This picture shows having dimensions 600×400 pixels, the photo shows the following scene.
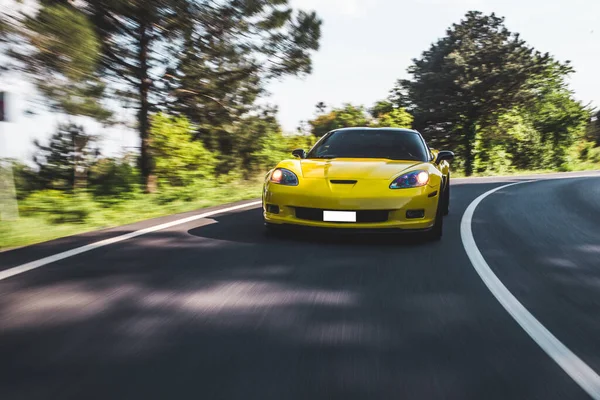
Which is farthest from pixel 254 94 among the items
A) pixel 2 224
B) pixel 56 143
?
pixel 2 224

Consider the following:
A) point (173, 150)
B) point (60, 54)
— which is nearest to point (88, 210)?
A: point (60, 54)

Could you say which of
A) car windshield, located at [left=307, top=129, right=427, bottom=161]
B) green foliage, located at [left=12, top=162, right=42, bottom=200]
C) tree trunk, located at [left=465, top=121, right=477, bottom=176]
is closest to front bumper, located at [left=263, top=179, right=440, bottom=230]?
car windshield, located at [left=307, top=129, right=427, bottom=161]

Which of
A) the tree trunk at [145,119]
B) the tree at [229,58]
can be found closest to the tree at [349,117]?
the tree at [229,58]

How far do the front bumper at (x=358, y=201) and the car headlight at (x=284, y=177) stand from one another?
9 centimetres

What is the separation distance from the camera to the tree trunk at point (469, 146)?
128 ft

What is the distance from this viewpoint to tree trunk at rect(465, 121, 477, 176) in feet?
128

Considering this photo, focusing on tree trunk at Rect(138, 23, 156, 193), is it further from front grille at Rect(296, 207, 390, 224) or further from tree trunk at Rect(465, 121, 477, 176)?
tree trunk at Rect(465, 121, 477, 176)

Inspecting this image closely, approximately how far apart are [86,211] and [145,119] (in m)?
4.80

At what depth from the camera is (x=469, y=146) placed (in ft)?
129

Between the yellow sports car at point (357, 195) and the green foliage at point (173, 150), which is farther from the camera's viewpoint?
the green foliage at point (173, 150)

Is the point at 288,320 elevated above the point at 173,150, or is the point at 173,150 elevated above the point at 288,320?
the point at 173,150

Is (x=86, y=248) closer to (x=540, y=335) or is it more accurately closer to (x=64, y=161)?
(x=540, y=335)

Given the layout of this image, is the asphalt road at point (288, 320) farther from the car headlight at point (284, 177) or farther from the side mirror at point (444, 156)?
the side mirror at point (444, 156)

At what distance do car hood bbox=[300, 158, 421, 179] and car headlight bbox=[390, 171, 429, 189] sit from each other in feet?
0.31
